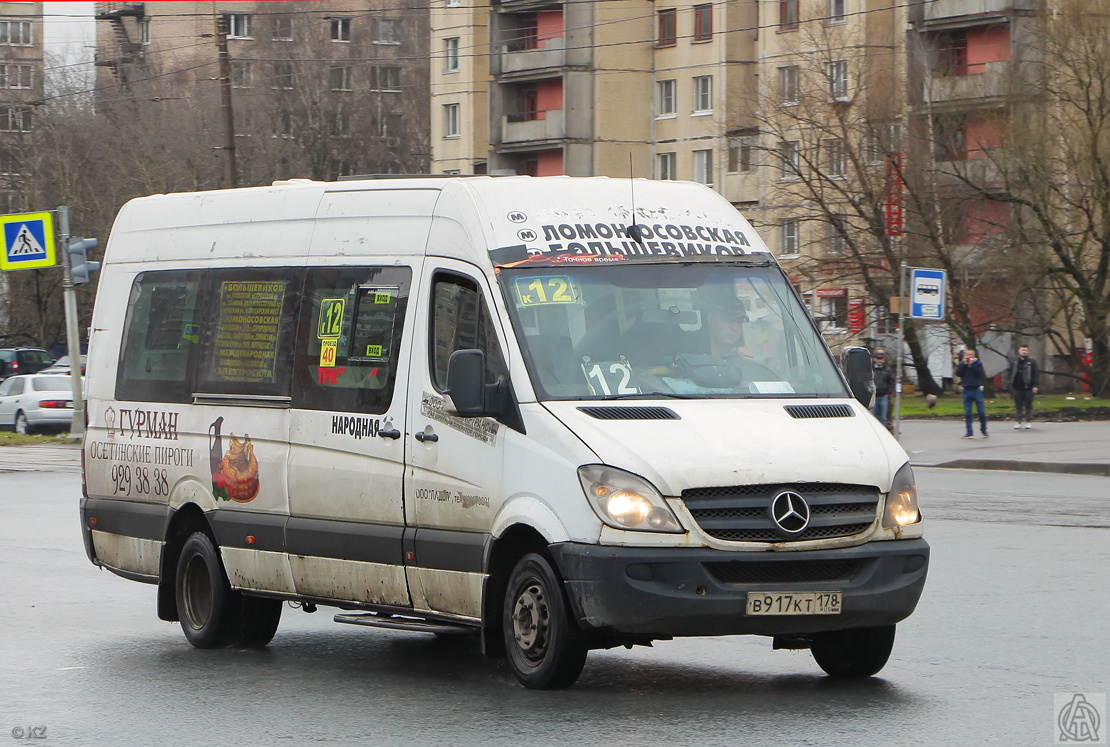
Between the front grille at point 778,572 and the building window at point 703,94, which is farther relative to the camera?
the building window at point 703,94

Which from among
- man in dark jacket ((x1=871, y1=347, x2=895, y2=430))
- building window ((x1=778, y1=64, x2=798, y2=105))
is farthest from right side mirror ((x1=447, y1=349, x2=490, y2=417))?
building window ((x1=778, y1=64, x2=798, y2=105))

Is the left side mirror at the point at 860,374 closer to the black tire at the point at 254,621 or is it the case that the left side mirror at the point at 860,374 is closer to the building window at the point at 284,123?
the black tire at the point at 254,621

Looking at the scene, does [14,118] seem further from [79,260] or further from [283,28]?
[79,260]

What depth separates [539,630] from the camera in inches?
318

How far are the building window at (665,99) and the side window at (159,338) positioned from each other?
6535cm

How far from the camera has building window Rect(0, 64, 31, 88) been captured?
250 ft

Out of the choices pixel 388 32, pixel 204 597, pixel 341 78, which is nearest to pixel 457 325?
pixel 204 597

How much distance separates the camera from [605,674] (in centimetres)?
885

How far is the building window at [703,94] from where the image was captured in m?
73.6

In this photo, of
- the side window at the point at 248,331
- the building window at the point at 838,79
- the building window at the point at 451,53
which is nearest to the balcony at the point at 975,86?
the building window at the point at 838,79

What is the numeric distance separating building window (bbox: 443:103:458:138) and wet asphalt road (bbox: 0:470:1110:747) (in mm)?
73450

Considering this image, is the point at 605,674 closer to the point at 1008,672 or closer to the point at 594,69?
the point at 1008,672

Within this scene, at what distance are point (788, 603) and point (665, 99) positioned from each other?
69258 millimetres

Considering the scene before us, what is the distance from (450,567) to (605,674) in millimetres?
956
